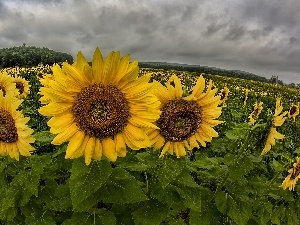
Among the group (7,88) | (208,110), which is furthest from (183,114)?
(7,88)

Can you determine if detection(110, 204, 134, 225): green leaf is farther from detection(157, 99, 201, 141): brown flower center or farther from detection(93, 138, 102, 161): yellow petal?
detection(93, 138, 102, 161): yellow petal

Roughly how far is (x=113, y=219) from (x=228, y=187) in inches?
50.0

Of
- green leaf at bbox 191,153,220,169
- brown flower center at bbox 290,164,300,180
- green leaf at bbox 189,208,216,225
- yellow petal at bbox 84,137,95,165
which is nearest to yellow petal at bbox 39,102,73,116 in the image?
yellow petal at bbox 84,137,95,165

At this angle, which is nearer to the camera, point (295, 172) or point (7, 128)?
point (7, 128)

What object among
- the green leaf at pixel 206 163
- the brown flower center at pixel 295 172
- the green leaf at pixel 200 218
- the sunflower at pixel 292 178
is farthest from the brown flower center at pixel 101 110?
the brown flower center at pixel 295 172

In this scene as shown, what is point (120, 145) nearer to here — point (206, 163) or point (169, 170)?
point (169, 170)

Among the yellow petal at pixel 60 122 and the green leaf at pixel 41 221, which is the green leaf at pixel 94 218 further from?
the yellow petal at pixel 60 122

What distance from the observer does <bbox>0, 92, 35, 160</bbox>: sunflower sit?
10.8 ft

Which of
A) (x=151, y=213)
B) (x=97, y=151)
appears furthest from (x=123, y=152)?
→ (x=151, y=213)

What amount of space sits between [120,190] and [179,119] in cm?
68

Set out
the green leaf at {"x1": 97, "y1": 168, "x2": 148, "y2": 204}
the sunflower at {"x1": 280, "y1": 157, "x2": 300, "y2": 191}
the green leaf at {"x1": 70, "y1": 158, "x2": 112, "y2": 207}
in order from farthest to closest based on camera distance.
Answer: the sunflower at {"x1": 280, "y1": 157, "x2": 300, "y2": 191}
the green leaf at {"x1": 97, "y1": 168, "x2": 148, "y2": 204}
the green leaf at {"x1": 70, "y1": 158, "x2": 112, "y2": 207}

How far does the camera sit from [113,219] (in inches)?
130

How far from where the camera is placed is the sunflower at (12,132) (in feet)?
10.8

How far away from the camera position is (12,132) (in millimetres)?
3357
